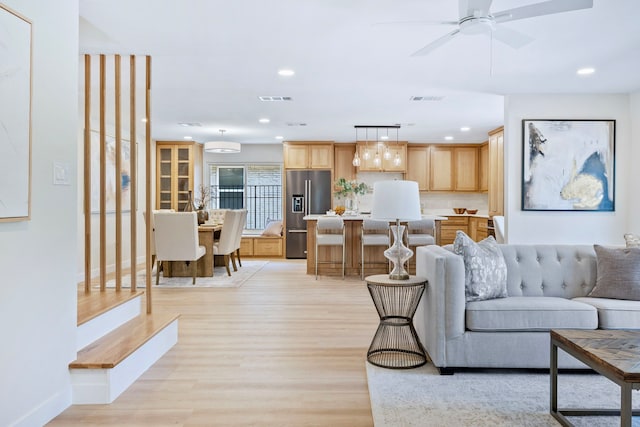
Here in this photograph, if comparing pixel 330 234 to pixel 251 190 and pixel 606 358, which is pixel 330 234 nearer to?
pixel 251 190

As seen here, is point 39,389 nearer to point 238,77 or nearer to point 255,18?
point 255,18

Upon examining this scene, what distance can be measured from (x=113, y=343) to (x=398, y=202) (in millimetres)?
2102

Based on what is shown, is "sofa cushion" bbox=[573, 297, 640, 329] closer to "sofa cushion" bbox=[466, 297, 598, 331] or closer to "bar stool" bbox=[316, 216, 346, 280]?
"sofa cushion" bbox=[466, 297, 598, 331]

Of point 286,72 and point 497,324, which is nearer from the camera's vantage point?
point 497,324

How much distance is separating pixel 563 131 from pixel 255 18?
3879 millimetres

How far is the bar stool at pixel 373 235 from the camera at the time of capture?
6605mm

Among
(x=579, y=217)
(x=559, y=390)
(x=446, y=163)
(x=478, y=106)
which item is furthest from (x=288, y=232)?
(x=559, y=390)

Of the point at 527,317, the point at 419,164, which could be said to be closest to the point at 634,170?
the point at 527,317

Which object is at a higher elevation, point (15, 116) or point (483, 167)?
point (483, 167)

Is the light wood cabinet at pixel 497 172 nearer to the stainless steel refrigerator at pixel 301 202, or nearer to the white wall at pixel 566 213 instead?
the white wall at pixel 566 213

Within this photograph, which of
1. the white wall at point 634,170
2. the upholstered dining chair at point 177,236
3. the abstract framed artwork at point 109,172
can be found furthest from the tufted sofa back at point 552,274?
the abstract framed artwork at point 109,172

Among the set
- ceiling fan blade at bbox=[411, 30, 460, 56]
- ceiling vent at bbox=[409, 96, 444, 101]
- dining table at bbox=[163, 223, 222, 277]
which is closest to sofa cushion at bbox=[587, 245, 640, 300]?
ceiling fan blade at bbox=[411, 30, 460, 56]

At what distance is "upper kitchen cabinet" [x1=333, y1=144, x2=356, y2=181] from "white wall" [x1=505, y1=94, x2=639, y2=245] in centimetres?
412

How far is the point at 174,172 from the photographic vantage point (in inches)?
356
